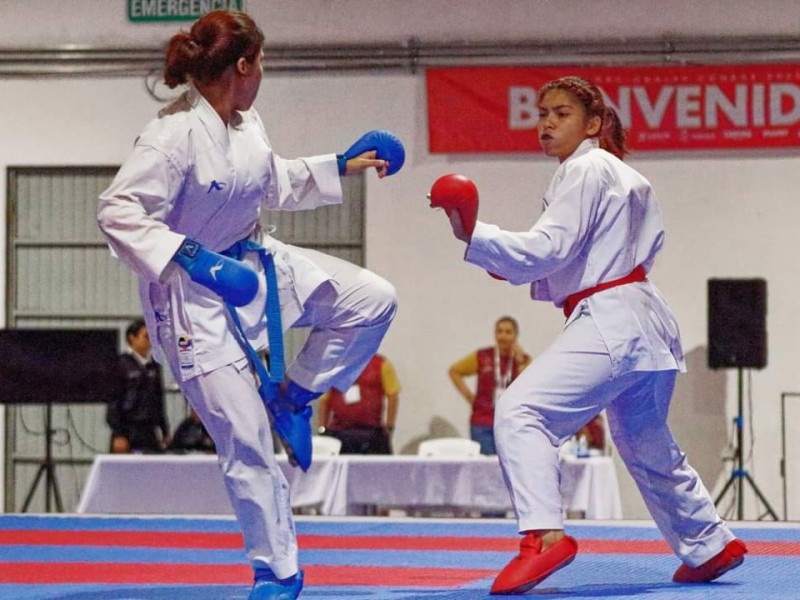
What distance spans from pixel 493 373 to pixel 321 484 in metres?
1.93

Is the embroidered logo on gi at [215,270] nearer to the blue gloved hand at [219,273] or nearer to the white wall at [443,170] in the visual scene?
the blue gloved hand at [219,273]

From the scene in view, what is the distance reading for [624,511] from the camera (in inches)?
371

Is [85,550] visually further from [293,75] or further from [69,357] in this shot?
[293,75]

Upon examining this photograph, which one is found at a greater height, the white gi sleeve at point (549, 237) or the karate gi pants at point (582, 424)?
the white gi sleeve at point (549, 237)

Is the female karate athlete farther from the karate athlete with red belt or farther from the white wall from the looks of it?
the white wall

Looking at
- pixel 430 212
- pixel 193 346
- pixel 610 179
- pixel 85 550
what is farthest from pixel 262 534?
pixel 430 212

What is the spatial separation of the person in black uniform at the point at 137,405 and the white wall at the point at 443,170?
6.64ft

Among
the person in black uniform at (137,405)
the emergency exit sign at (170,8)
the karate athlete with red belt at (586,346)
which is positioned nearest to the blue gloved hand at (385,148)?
the karate athlete with red belt at (586,346)

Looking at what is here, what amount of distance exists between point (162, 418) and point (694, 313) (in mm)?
3916

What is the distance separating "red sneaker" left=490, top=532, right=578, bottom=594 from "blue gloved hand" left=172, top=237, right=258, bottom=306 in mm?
1002

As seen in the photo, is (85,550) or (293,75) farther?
(293,75)

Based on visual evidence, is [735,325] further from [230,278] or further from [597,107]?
[230,278]

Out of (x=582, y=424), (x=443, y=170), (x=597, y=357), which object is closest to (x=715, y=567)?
(x=582, y=424)

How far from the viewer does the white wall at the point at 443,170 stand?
9.36 metres
